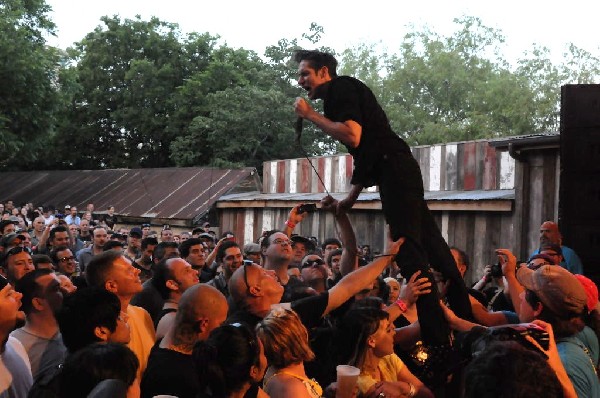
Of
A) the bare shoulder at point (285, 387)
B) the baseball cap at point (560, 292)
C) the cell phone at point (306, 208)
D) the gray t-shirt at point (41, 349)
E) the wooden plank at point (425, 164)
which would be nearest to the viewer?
the baseball cap at point (560, 292)

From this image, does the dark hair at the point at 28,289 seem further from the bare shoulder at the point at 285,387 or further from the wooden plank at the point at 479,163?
the wooden plank at the point at 479,163

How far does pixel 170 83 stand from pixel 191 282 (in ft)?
114

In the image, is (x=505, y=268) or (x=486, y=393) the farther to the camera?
(x=505, y=268)

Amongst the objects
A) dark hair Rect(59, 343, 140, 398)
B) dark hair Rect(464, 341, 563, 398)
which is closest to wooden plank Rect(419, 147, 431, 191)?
dark hair Rect(59, 343, 140, 398)

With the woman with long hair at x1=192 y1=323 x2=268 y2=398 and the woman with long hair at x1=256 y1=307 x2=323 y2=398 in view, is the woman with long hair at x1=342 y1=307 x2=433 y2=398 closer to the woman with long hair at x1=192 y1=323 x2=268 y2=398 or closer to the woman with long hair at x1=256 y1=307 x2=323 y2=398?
the woman with long hair at x1=256 y1=307 x2=323 y2=398

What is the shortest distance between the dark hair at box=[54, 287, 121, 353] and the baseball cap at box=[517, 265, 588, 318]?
203 centimetres

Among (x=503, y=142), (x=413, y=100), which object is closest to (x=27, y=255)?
(x=503, y=142)

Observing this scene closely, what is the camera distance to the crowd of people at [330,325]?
336 cm

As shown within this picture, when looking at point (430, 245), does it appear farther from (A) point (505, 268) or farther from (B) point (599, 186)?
(B) point (599, 186)

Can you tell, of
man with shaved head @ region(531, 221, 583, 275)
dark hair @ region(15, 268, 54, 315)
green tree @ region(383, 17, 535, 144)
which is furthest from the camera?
green tree @ region(383, 17, 535, 144)

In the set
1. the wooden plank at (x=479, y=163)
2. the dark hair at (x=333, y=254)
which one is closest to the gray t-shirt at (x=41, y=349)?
the dark hair at (x=333, y=254)

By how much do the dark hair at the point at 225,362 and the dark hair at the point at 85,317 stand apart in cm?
71

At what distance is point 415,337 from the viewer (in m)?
5.22

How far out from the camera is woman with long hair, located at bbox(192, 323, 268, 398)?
11.7 ft
